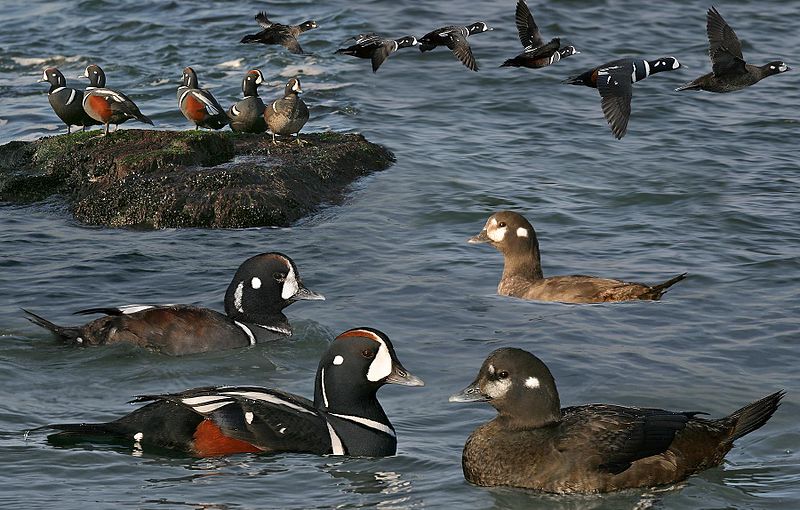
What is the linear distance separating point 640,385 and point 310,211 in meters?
5.68

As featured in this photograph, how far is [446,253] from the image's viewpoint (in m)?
13.7

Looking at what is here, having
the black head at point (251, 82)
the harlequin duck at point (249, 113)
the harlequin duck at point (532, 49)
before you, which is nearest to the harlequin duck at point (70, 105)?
the harlequin duck at point (249, 113)

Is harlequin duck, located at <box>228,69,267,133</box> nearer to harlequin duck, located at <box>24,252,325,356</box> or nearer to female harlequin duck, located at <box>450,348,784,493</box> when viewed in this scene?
harlequin duck, located at <box>24,252,325,356</box>

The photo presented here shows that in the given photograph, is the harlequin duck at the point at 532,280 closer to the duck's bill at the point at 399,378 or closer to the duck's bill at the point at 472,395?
the duck's bill at the point at 399,378

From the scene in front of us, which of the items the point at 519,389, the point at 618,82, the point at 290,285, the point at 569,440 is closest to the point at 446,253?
the point at 618,82

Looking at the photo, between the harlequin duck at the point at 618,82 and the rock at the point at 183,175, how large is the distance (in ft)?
10.1

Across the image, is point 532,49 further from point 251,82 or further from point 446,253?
point 251,82

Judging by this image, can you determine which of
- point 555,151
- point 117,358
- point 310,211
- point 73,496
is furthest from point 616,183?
point 73,496

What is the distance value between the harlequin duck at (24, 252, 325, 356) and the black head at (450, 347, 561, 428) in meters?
2.96

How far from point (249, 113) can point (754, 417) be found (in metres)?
9.52

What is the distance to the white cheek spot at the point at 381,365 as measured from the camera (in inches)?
337

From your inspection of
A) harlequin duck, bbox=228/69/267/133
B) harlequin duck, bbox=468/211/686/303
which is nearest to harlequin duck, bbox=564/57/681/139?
harlequin duck, bbox=468/211/686/303

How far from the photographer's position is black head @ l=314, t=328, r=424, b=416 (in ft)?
28.1

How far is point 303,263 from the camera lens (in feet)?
43.0
